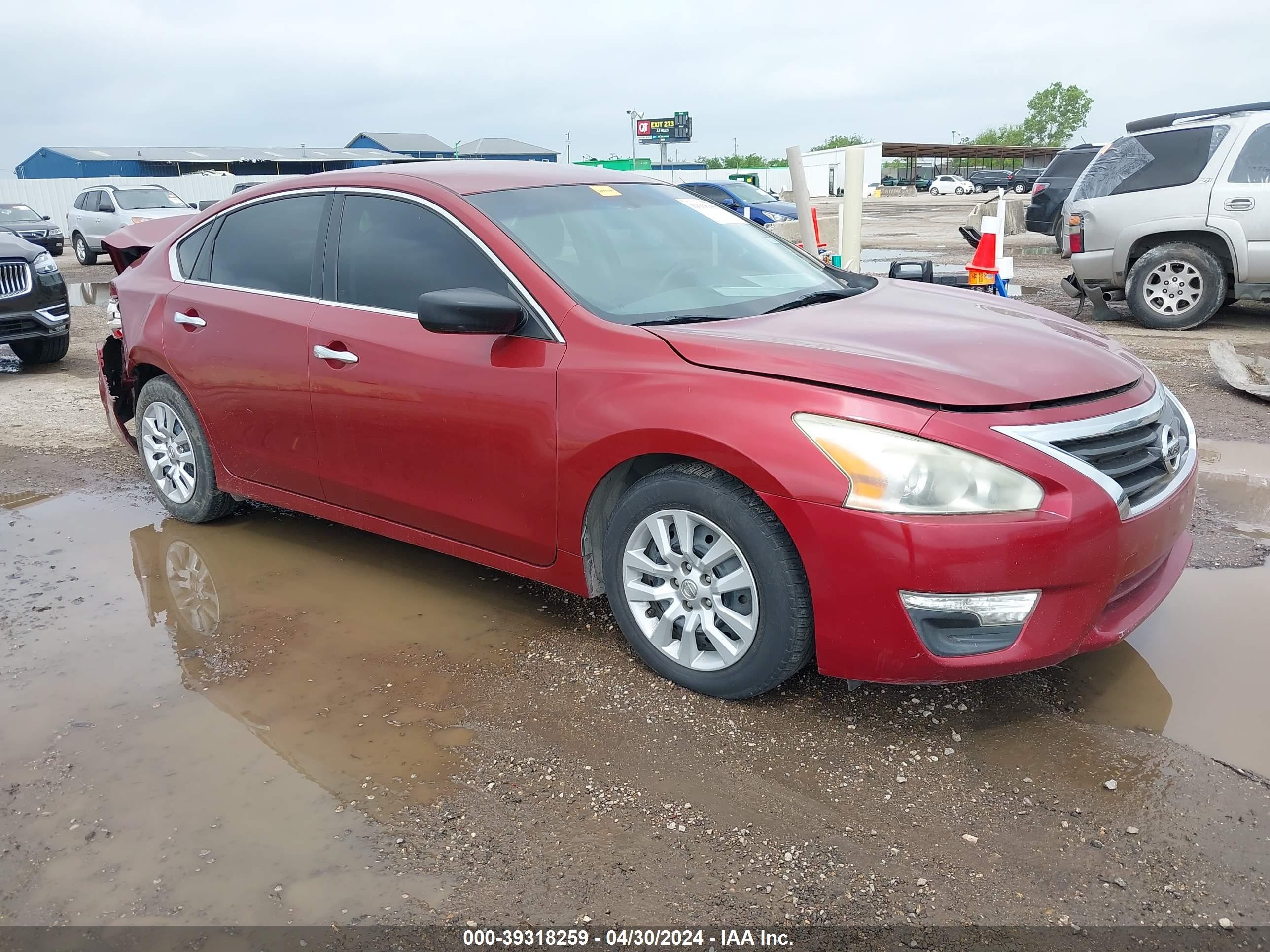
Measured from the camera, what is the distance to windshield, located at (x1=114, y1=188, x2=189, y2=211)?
2250cm

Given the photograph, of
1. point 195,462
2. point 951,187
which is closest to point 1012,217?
point 195,462

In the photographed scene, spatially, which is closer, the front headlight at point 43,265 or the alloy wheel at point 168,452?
the alloy wheel at point 168,452

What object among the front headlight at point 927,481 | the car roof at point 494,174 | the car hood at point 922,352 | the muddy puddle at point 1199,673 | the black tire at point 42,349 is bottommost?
the muddy puddle at point 1199,673

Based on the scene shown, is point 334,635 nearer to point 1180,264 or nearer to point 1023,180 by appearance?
point 1180,264

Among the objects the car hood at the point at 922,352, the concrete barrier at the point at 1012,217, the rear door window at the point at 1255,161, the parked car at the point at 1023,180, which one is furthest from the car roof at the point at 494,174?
the parked car at the point at 1023,180

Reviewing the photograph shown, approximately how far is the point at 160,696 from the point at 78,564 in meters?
1.53

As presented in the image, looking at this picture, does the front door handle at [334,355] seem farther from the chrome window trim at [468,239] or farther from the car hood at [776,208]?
the car hood at [776,208]

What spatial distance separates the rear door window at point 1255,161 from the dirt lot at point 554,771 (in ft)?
20.0

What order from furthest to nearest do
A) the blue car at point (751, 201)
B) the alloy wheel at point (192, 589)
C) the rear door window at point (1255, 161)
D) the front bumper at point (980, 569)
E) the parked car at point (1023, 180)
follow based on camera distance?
the parked car at point (1023, 180) → the blue car at point (751, 201) → the rear door window at point (1255, 161) → the alloy wheel at point (192, 589) → the front bumper at point (980, 569)

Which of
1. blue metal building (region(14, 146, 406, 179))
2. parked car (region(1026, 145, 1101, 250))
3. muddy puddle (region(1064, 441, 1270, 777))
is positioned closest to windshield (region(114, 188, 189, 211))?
parked car (region(1026, 145, 1101, 250))

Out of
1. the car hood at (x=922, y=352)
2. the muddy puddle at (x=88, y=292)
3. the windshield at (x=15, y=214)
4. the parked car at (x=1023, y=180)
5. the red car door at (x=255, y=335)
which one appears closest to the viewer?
the car hood at (x=922, y=352)

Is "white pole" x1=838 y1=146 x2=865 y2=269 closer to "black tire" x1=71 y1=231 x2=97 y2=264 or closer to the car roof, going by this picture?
the car roof

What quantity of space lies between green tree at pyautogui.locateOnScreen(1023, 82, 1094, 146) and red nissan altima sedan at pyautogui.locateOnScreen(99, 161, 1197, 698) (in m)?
116

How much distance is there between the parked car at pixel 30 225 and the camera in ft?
71.3
